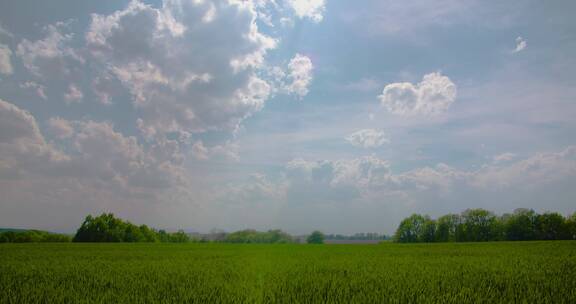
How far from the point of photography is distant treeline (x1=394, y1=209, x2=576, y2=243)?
77.1 m

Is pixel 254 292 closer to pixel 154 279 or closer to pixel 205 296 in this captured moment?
pixel 205 296

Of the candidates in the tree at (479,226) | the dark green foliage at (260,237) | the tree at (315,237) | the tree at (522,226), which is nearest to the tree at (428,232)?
the tree at (479,226)

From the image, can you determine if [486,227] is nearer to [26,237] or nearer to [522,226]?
[522,226]

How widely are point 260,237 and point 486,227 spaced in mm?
76704

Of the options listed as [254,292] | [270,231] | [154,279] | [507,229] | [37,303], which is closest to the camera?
[37,303]

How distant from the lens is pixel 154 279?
9.73 meters

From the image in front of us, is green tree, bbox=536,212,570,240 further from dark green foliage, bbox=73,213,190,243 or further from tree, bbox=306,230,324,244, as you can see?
dark green foliage, bbox=73,213,190,243

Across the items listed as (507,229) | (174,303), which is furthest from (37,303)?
(507,229)

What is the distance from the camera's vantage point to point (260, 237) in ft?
435

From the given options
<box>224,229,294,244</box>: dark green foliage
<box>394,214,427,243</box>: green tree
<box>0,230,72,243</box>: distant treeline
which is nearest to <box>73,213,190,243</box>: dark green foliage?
<box>0,230,72,243</box>: distant treeline

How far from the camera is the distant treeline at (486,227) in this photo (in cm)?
7706

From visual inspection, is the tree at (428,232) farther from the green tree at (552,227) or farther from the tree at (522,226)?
the green tree at (552,227)

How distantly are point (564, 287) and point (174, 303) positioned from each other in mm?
8365

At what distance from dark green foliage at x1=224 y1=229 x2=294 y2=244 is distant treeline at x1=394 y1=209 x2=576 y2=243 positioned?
4233 centimetres
